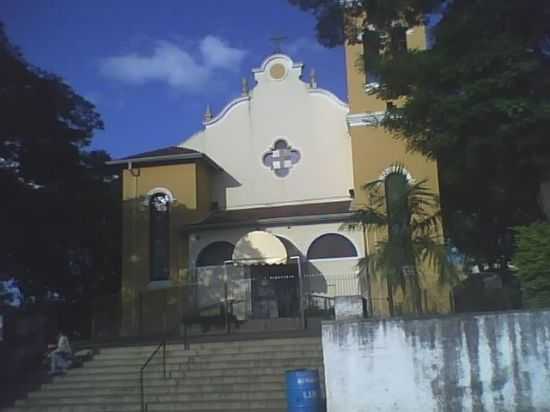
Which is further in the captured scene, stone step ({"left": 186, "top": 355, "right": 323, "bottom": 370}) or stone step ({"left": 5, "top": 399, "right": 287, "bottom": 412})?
stone step ({"left": 186, "top": 355, "right": 323, "bottom": 370})

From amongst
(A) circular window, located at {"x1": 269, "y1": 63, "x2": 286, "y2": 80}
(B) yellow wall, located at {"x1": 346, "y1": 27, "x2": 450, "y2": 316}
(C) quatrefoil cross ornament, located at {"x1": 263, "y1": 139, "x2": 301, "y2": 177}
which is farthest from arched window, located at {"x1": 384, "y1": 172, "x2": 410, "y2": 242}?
(A) circular window, located at {"x1": 269, "y1": 63, "x2": 286, "y2": 80}

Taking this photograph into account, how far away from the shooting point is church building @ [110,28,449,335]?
26766 mm

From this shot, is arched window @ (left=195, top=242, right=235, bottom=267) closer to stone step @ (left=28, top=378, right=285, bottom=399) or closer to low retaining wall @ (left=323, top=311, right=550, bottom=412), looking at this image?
stone step @ (left=28, top=378, right=285, bottom=399)

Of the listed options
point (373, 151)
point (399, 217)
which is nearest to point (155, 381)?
point (399, 217)

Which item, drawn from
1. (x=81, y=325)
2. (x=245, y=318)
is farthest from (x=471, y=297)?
(x=81, y=325)

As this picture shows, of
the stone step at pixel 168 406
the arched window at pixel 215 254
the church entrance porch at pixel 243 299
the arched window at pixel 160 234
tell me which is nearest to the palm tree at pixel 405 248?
the stone step at pixel 168 406

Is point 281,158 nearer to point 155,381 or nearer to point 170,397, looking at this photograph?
point 155,381

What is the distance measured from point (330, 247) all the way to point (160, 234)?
273 inches

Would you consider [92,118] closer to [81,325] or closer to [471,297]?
[81,325]

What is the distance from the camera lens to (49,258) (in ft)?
102

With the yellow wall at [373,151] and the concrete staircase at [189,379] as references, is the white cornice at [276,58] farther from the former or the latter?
the concrete staircase at [189,379]

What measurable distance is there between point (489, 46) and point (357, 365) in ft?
23.8

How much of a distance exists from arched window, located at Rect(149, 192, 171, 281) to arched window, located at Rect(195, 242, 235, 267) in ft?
5.25

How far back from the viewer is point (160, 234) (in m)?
30.1
